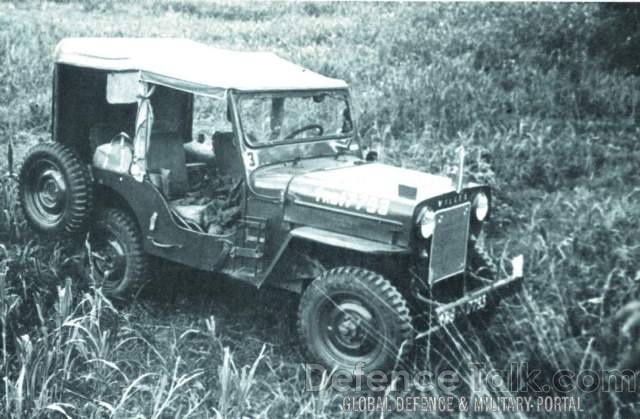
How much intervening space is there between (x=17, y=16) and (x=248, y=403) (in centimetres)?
921

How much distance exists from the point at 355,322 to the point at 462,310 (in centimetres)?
62

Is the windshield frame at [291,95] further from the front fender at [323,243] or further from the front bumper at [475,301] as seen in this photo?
the front bumper at [475,301]

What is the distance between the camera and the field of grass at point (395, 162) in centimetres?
396

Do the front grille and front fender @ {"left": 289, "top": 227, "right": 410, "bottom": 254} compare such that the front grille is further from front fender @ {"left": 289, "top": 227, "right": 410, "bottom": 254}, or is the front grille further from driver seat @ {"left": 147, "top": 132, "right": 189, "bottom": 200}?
driver seat @ {"left": 147, "top": 132, "right": 189, "bottom": 200}

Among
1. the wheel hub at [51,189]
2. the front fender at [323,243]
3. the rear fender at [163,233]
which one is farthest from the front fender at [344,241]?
the wheel hub at [51,189]

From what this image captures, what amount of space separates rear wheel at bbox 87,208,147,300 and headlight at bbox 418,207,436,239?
83.5 inches

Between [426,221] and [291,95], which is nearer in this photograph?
[426,221]

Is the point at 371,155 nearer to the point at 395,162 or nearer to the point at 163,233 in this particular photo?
the point at 163,233

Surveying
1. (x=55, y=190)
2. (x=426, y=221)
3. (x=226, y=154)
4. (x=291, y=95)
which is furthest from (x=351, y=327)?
(x=55, y=190)

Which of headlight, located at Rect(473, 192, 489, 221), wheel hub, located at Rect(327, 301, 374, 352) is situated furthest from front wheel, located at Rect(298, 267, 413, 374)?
headlight, located at Rect(473, 192, 489, 221)

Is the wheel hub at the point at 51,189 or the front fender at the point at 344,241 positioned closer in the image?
the front fender at the point at 344,241

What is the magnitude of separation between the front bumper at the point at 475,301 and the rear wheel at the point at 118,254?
219 centimetres

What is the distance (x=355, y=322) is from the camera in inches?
162

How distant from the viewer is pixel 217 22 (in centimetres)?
1165
